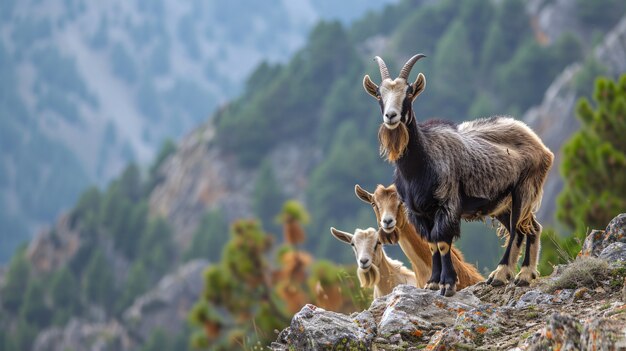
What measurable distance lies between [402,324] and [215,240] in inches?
4160

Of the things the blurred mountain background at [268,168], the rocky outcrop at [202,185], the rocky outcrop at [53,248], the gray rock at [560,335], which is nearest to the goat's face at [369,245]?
the gray rock at [560,335]

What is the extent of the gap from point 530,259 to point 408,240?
149 cm

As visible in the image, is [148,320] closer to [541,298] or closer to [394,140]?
[394,140]

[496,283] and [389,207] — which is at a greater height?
[389,207]

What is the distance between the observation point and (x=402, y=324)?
7969 millimetres

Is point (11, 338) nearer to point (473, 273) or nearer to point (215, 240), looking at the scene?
point (215, 240)

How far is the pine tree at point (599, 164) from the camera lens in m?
21.2

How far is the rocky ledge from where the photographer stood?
7418 mm

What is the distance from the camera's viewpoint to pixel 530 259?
30.2 ft

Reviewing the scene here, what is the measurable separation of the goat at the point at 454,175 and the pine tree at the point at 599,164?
37.6 ft

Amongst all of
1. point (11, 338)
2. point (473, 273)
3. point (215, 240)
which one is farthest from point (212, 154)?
point (473, 273)

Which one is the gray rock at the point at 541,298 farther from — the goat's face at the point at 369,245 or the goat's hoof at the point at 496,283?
the goat's face at the point at 369,245

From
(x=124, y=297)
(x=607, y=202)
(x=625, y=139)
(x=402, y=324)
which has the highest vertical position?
(x=124, y=297)

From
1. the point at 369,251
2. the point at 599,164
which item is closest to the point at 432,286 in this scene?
the point at 369,251
